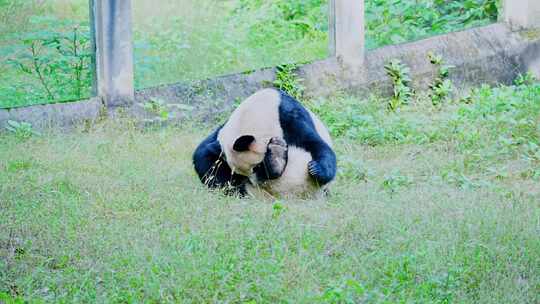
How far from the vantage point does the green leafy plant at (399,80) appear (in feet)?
31.4

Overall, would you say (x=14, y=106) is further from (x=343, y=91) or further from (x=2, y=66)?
(x=343, y=91)

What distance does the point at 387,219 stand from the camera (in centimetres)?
580

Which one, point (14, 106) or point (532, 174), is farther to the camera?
point (14, 106)

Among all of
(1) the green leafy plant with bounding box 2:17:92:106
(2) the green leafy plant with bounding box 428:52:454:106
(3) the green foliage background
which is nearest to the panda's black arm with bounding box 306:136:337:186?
(3) the green foliage background

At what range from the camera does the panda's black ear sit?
602cm

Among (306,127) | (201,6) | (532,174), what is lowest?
(532,174)

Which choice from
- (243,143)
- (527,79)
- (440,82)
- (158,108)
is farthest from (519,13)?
(243,143)

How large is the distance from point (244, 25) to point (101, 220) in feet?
12.9

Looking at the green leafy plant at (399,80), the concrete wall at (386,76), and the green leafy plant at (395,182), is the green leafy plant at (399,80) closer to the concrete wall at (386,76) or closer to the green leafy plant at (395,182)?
the concrete wall at (386,76)

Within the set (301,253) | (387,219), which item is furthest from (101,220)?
(387,219)

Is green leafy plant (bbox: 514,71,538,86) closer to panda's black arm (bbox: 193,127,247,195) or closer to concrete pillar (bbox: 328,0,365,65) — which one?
concrete pillar (bbox: 328,0,365,65)

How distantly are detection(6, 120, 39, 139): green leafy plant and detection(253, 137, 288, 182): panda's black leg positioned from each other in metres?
2.50

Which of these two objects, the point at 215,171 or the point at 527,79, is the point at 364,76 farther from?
the point at 215,171

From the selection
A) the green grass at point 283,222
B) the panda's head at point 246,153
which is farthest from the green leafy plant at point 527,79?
the panda's head at point 246,153
